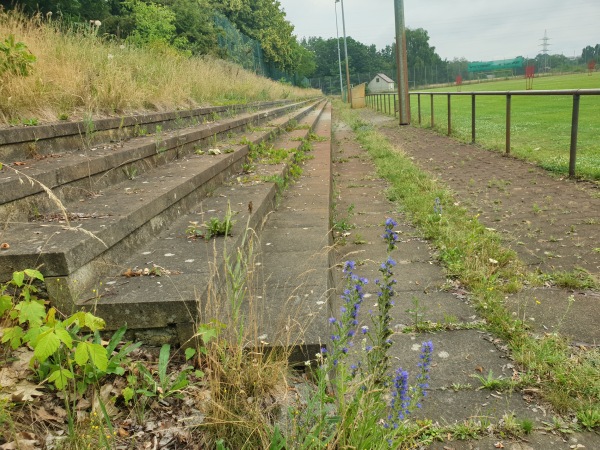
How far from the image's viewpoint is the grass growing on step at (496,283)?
1994mm

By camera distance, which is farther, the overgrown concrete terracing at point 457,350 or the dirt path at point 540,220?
the dirt path at point 540,220

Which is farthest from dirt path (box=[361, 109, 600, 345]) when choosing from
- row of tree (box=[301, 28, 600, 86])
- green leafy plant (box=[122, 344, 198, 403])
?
row of tree (box=[301, 28, 600, 86])

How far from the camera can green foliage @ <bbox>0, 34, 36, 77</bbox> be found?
3496mm

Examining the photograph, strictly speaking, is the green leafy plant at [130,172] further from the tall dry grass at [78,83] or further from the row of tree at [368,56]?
the row of tree at [368,56]

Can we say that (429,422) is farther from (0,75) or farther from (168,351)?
(0,75)

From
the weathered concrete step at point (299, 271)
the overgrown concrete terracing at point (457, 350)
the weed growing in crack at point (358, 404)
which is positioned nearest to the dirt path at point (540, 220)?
the overgrown concrete terracing at point (457, 350)

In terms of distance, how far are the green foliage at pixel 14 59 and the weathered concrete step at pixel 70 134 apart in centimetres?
54

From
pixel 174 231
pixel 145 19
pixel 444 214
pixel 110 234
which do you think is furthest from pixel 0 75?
pixel 145 19

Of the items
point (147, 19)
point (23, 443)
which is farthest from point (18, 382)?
point (147, 19)

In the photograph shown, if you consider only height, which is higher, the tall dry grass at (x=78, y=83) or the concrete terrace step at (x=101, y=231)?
the tall dry grass at (x=78, y=83)

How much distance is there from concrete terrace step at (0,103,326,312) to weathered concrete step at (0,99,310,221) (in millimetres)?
89

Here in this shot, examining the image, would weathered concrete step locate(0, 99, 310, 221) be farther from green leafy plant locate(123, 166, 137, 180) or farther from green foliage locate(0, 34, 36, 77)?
green foliage locate(0, 34, 36, 77)

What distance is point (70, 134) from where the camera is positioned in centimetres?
361

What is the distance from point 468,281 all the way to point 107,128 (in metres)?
3.29
